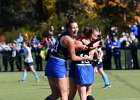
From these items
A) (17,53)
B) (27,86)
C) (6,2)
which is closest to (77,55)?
(27,86)

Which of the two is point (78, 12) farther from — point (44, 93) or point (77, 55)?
point (77, 55)

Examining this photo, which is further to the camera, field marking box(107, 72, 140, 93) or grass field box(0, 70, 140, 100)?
field marking box(107, 72, 140, 93)

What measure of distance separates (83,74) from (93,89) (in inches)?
274

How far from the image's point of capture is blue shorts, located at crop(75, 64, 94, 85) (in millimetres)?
13312

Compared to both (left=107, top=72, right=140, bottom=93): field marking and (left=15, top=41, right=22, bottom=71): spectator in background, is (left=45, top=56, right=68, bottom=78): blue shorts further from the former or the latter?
(left=15, top=41, right=22, bottom=71): spectator in background

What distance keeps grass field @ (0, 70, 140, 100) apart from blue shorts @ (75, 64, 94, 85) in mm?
4255

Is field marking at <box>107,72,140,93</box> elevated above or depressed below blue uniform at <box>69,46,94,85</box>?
below

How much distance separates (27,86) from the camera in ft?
71.5

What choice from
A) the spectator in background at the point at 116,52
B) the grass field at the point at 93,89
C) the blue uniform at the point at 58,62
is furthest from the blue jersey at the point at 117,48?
the blue uniform at the point at 58,62

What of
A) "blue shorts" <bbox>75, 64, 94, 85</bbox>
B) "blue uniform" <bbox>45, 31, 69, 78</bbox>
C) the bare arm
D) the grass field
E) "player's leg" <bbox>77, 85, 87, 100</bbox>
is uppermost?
the bare arm

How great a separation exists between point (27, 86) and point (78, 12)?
94.5ft

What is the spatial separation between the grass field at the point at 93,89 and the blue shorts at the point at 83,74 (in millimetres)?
4255

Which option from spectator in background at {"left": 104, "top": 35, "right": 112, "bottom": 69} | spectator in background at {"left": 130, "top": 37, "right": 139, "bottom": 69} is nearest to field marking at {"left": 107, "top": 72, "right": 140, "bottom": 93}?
spectator in background at {"left": 104, "top": 35, "right": 112, "bottom": 69}

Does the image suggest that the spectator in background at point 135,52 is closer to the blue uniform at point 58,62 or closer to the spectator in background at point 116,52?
the spectator in background at point 116,52
